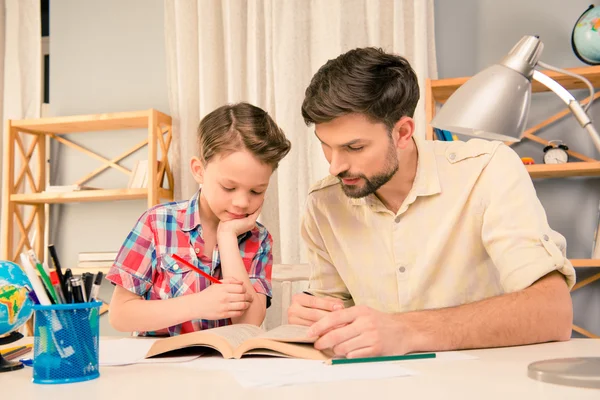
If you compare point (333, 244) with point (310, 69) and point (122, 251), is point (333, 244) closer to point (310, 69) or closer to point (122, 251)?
point (122, 251)

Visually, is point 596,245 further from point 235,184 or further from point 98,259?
point 98,259

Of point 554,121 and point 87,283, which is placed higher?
point 554,121

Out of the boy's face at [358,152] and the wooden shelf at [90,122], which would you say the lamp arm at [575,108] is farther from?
the wooden shelf at [90,122]

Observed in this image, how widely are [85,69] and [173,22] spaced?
0.61 meters

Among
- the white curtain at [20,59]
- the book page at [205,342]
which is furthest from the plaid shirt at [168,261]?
the white curtain at [20,59]

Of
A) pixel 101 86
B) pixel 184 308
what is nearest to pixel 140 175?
pixel 101 86

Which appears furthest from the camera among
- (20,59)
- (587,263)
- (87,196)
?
(20,59)

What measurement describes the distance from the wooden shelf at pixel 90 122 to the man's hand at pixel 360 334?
6.85 feet

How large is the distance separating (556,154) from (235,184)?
1482mm

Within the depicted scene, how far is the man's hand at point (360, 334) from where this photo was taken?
91 cm

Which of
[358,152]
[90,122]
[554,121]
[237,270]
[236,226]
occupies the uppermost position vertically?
[90,122]

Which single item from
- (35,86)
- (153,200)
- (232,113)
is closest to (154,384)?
(232,113)

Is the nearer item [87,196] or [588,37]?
[588,37]

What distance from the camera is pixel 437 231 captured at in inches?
53.7
